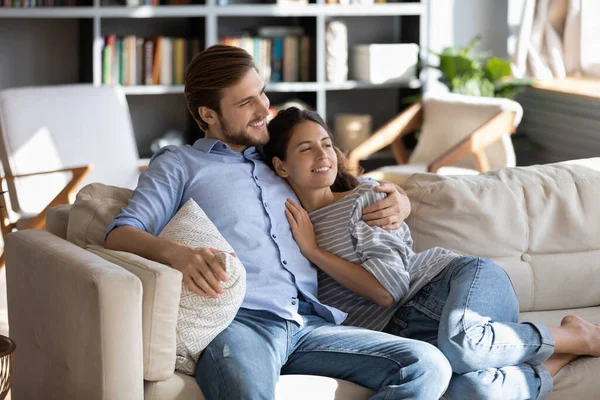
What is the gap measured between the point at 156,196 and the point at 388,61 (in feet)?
12.2

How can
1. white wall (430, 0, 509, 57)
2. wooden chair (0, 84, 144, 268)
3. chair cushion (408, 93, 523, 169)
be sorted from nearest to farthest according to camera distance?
1. wooden chair (0, 84, 144, 268)
2. chair cushion (408, 93, 523, 169)
3. white wall (430, 0, 509, 57)

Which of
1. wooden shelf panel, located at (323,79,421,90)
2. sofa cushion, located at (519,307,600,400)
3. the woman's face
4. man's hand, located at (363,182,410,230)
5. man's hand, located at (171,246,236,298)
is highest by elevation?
the woman's face

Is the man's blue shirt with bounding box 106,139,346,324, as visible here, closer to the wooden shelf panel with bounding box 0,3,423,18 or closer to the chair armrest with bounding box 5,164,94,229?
the chair armrest with bounding box 5,164,94,229

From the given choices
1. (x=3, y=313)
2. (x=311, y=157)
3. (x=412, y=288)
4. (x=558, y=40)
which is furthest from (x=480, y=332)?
(x=558, y=40)

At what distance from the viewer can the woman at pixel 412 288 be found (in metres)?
2.36

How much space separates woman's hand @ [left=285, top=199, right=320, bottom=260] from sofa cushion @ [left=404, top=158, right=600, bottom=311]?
1.21 feet

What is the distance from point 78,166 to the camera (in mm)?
4477

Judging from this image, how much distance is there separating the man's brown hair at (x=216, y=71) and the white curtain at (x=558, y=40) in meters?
3.30

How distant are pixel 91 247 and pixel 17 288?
242 millimetres

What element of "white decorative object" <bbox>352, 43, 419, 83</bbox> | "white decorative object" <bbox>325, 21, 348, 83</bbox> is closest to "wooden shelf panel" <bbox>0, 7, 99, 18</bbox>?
"white decorative object" <bbox>325, 21, 348, 83</bbox>

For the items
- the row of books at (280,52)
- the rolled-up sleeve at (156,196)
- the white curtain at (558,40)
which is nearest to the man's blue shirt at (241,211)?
the rolled-up sleeve at (156,196)

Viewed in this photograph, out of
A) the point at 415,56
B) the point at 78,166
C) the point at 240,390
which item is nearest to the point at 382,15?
the point at 415,56

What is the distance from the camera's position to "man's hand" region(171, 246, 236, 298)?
87.1 inches

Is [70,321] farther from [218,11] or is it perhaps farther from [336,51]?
[336,51]
